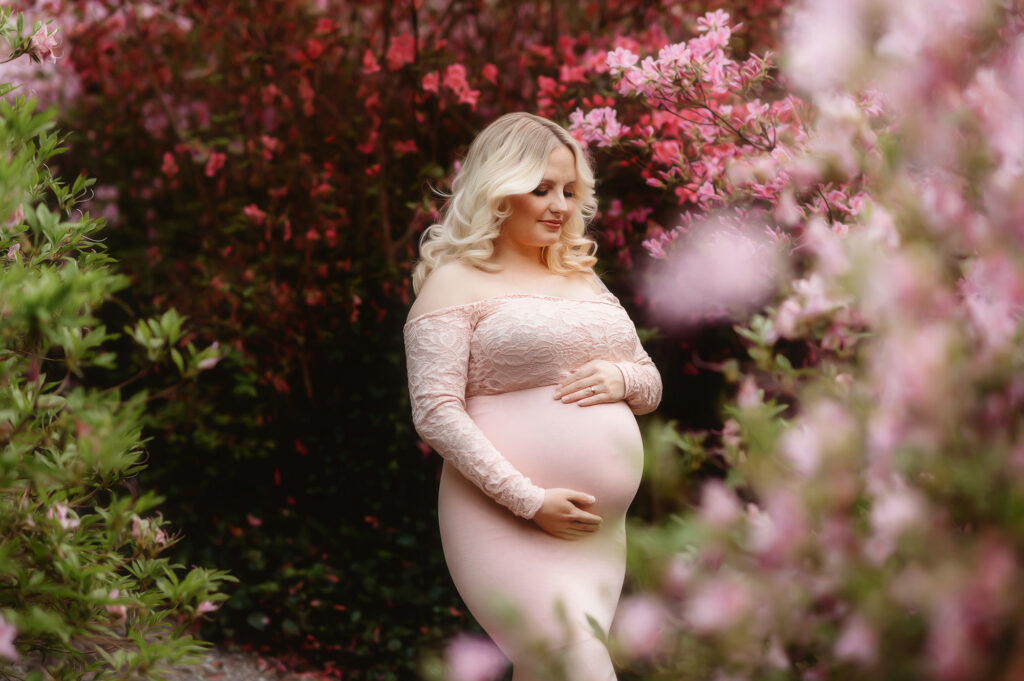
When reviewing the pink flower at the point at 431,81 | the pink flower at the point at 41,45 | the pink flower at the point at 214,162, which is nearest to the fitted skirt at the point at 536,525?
the pink flower at the point at 41,45

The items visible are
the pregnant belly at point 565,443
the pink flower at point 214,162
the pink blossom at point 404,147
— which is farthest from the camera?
the pink flower at point 214,162

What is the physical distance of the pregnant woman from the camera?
2512mm

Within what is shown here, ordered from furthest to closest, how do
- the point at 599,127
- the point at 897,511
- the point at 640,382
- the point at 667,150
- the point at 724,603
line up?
1. the point at 667,150
2. the point at 599,127
3. the point at 640,382
4. the point at 724,603
5. the point at 897,511

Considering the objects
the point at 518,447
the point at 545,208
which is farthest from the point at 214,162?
the point at 518,447

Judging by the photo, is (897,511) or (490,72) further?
(490,72)

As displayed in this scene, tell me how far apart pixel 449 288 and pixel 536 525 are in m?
0.73

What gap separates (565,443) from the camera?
2.58 metres

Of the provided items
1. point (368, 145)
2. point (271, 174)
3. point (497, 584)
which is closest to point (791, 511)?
point (497, 584)

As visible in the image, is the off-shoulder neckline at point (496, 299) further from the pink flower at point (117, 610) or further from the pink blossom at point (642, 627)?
the pink blossom at point (642, 627)

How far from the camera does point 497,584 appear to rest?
255 cm

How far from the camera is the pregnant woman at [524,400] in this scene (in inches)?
98.9

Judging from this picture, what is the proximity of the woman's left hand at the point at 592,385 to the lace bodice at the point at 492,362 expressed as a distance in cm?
3

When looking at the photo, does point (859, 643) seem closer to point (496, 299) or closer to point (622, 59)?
point (496, 299)

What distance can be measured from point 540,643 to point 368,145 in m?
3.81
